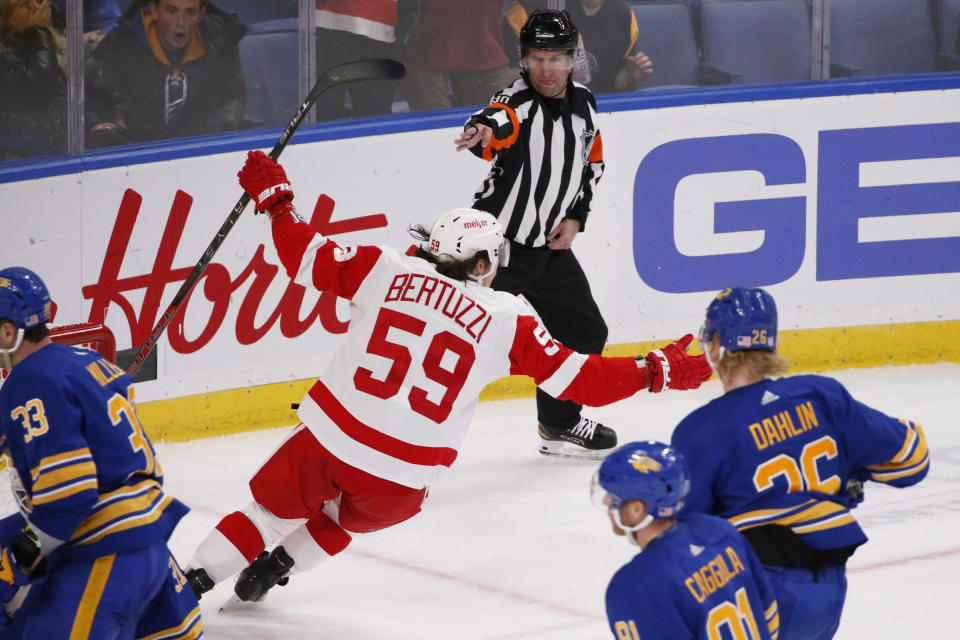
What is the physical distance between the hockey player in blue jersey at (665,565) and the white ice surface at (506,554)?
1.54 metres

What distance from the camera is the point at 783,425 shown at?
102 inches

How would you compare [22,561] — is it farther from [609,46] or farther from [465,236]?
[609,46]

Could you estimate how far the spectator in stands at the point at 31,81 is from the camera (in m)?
5.04

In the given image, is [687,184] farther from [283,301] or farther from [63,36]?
[63,36]

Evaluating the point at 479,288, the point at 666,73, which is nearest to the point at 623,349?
the point at 666,73

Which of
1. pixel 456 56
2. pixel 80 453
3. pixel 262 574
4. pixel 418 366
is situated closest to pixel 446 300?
pixel 418 366

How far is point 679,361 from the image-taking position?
367cm

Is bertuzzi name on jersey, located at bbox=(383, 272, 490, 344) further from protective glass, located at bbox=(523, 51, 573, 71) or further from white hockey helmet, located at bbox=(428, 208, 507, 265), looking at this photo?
protective glass, located at bbox=(523, 51, 573, 71)

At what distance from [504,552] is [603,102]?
2.45m

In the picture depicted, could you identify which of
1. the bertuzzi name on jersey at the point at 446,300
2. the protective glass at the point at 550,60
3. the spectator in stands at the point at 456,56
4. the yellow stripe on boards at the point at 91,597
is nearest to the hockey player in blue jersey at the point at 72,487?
the yellow stripe on boards at the point at 91,597

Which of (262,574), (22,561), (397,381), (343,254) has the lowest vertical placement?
(262,574)

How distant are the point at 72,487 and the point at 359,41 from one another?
3.49 m

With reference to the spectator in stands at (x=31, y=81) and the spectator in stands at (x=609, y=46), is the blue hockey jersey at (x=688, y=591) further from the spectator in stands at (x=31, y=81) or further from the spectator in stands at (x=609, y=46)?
the spectator in stands at (x=609, y=46)

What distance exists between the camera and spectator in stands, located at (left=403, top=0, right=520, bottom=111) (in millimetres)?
6012
